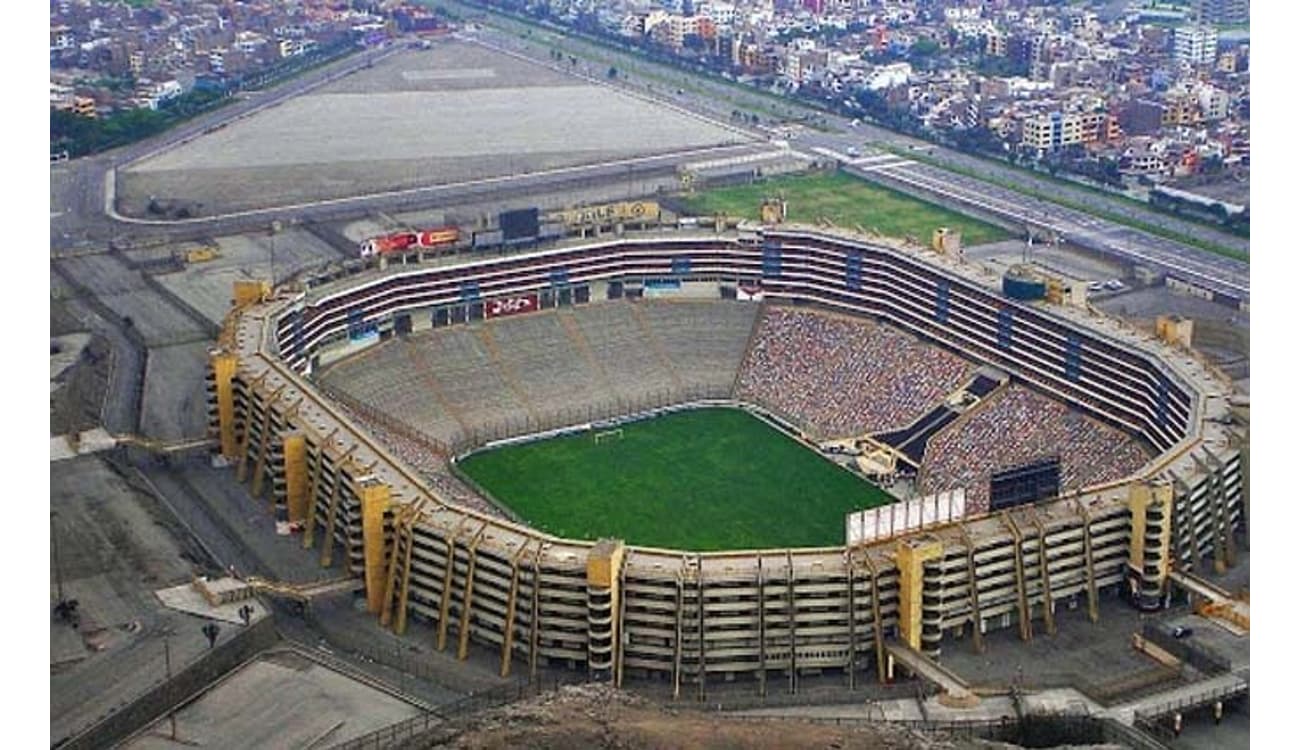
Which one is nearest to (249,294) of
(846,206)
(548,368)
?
(548,368)

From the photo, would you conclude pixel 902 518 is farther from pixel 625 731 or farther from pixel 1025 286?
pixel 1025 286

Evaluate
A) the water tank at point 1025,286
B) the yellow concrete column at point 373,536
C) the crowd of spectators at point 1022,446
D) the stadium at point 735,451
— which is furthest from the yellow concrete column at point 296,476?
the water tank at point 1025,286

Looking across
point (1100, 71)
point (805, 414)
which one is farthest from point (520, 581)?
point (1100, 71)

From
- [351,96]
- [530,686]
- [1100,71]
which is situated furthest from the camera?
[1100,71]

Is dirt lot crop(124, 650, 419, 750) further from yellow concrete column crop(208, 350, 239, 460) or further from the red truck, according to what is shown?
the red truck

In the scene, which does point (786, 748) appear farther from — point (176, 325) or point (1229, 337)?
point (176, 325)

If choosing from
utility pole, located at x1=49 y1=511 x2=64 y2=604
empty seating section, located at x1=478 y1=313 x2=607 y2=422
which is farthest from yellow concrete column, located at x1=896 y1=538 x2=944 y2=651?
empty seating section, located at x1=478 y1=313 x2=607 y2=422

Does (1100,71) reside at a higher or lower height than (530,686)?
higher
